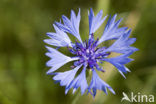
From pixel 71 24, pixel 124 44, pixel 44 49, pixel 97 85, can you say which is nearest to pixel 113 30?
pixel 124 44

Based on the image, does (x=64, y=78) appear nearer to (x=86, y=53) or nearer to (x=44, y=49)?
(x=86, y=53)

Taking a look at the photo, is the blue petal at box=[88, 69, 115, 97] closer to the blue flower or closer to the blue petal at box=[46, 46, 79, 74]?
the blue flower

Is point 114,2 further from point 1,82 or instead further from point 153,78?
point 1,82

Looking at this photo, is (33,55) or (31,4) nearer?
(33,55)

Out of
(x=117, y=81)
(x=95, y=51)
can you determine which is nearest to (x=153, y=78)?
(x=117, y=81)

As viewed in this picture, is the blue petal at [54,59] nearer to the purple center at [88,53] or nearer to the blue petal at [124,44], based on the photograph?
the purple center at [88,53]

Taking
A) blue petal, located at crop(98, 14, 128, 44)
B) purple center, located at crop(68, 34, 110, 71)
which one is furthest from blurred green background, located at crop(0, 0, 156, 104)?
blue petal, located at crop(98, 14, 128, 44)

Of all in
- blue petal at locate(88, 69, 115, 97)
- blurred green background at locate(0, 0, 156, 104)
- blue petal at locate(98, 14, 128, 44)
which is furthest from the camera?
blurred green background at locate(0, 0, 156, 104)
